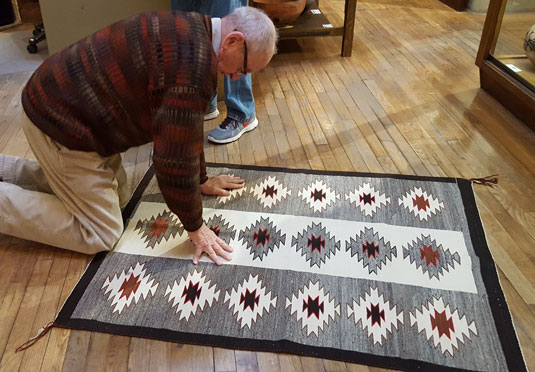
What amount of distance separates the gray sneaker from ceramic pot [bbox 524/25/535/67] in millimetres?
→ 1436

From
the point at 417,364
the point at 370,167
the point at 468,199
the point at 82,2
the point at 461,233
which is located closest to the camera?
the point at 417,364

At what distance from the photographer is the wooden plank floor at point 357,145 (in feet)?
4.12

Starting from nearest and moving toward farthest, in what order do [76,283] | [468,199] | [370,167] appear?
[76,283], [468,199], [370,167]

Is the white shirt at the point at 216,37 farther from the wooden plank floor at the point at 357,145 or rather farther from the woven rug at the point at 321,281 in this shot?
the wooden plank floor at the point at 357,145

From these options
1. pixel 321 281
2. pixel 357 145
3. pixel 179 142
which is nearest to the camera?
pixel 179 142

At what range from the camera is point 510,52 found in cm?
250

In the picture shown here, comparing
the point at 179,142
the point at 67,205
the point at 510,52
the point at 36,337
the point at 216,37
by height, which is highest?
the point at 216,37

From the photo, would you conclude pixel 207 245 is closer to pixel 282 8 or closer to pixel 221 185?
pixel 221 185

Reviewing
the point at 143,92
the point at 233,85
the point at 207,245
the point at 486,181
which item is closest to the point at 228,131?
the point at 233,85

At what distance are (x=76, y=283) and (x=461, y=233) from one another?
4.09 feet

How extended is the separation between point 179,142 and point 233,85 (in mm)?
996

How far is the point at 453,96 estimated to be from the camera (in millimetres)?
2578

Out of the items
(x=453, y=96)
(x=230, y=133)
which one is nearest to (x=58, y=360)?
(x=230, y=133)

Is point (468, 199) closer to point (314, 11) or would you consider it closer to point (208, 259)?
point (208, 259)
